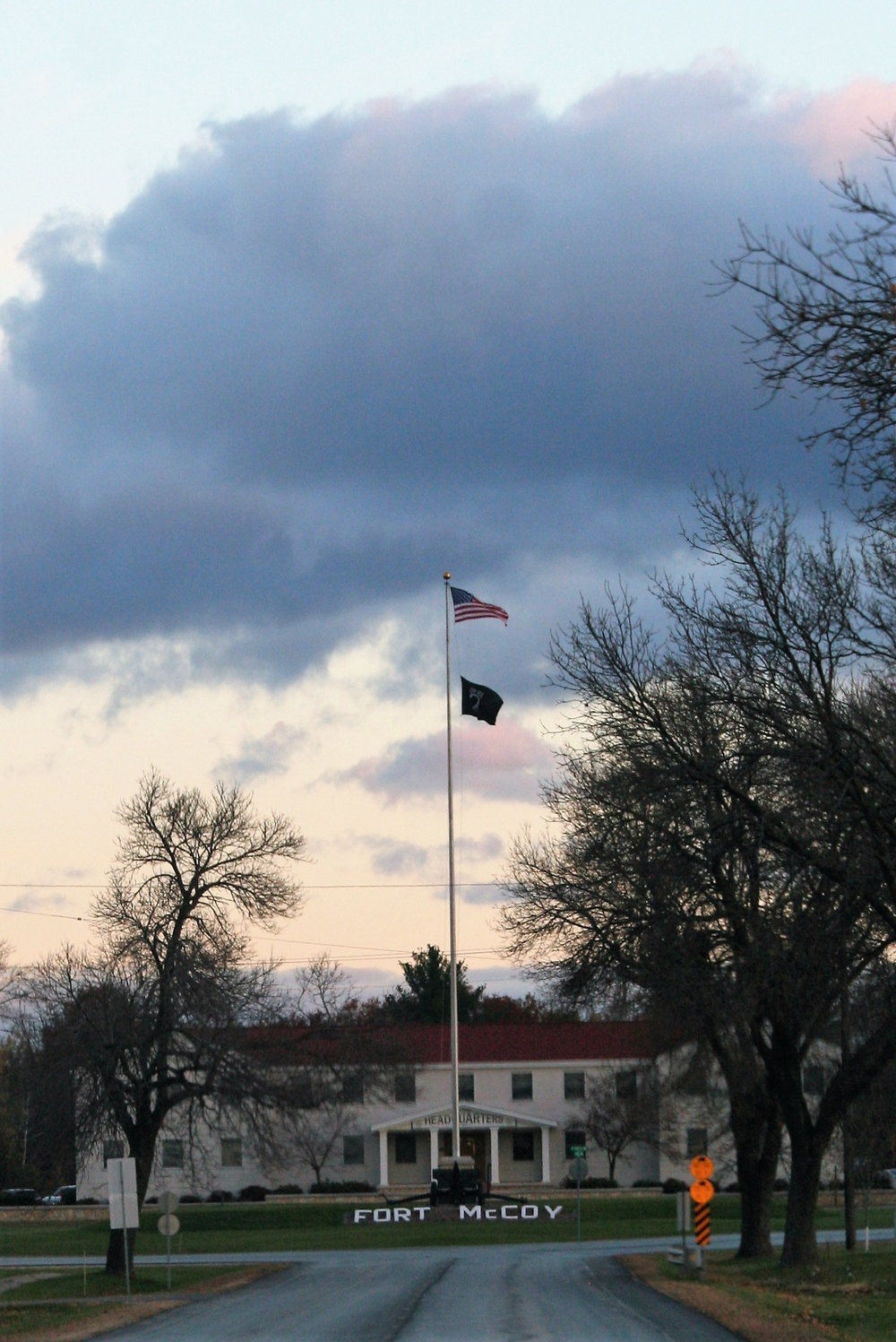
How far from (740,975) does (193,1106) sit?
48.7ft

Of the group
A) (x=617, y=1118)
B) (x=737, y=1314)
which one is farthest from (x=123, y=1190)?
(x=617, y=1118)

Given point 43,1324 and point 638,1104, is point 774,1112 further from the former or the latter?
point 638,1104

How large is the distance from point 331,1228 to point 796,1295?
36758mm

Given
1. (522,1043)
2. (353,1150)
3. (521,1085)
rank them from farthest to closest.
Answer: (522,1043), (521,1085), (353,1150)

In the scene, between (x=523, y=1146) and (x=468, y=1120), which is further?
(x=523, y=1146)

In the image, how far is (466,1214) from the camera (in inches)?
2218

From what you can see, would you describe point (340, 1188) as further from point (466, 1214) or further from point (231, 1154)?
point (466, 1214)

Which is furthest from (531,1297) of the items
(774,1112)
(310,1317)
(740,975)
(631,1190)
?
(631,1190)

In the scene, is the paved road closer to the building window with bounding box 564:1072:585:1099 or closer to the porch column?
the porch column

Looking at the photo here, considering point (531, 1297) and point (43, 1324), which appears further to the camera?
point (531, 1297)

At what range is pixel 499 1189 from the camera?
3019 inches

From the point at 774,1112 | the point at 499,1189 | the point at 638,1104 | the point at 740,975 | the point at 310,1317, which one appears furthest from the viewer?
the point at 499,1189

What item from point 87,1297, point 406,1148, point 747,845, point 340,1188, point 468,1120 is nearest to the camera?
point 747,845

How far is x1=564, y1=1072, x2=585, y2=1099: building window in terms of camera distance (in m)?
82.6
